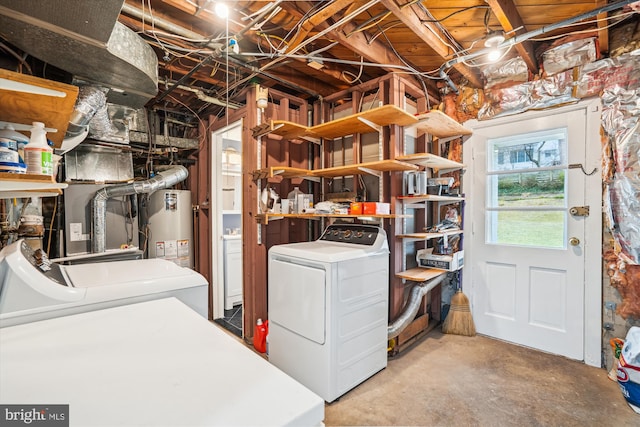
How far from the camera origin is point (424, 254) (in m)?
2.87

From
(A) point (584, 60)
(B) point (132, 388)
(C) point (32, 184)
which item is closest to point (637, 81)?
(A) point (584, 60)

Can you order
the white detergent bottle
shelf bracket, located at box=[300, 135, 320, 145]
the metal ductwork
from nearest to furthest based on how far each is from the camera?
the white detergent bottle < the metal ductwork < shelf bracket, located at box=[300, 135, 320, 145]

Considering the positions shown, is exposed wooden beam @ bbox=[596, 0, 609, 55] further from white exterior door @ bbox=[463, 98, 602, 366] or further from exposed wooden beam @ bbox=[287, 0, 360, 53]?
exposed wooden beam @ bbox=[287, 0, 360, 53]

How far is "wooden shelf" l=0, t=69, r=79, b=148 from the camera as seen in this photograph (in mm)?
986

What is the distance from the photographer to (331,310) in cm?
192

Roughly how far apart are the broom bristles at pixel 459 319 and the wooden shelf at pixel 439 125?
166cm

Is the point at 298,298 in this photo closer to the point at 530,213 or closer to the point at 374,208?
the point at 374,208

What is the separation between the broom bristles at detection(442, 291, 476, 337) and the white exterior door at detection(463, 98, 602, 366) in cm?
10

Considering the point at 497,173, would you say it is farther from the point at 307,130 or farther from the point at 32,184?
the point at 32,184

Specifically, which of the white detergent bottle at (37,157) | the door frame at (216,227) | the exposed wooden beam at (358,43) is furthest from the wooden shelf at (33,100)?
the door frame at (216,227)

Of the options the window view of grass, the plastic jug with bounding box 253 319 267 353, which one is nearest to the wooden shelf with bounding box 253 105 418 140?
the window view of grass

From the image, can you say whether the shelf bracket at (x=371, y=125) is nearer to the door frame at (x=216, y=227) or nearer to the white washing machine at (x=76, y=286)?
the white washing machine at (x=76, y=286)

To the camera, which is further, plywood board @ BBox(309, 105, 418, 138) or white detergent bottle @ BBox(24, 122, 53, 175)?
plywood board @ BBox(309, 105, 418, 138)

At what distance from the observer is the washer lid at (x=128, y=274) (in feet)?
3.99
